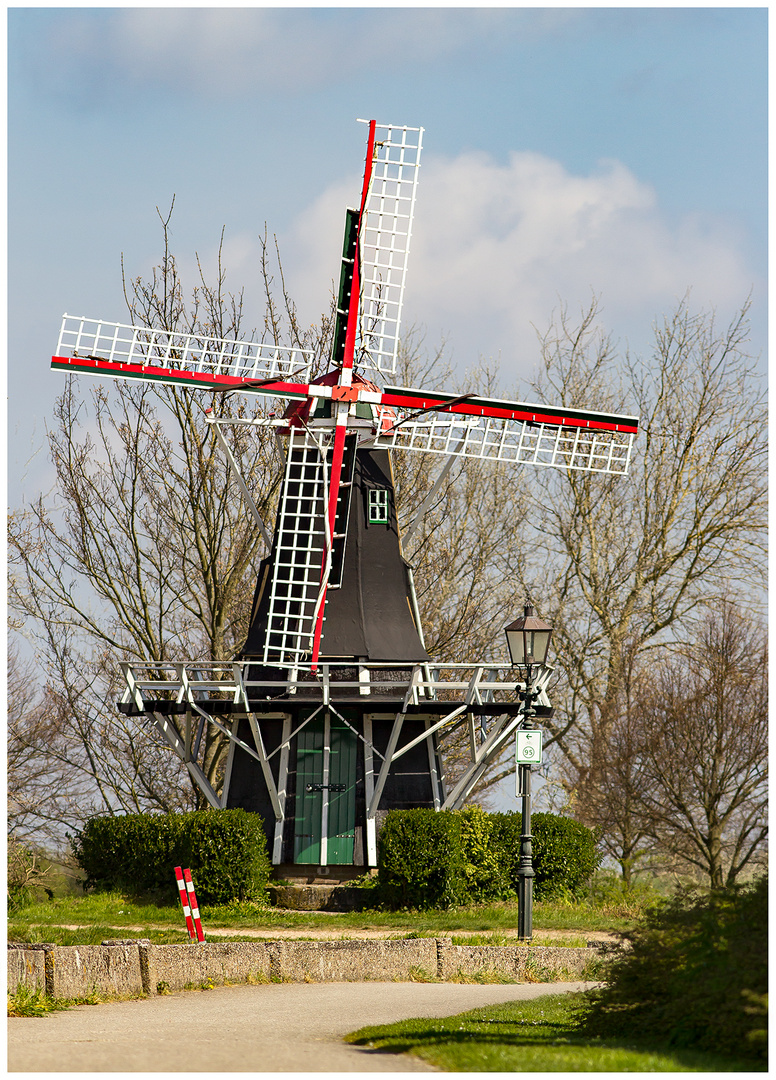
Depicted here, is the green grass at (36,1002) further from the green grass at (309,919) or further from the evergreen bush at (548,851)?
the evergreen bush at (548,851)

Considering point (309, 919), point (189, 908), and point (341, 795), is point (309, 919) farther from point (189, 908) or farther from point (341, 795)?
point (189, 908)

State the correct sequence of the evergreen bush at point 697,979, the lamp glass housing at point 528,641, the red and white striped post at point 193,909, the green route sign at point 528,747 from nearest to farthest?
the evergreen bush at point 697,979
the red and white striped post at point 193,909
the green route sign at point 528,747
the lamp glass housing at point 528,641

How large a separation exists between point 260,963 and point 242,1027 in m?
3.31

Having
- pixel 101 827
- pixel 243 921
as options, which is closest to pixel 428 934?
pixel 243 921

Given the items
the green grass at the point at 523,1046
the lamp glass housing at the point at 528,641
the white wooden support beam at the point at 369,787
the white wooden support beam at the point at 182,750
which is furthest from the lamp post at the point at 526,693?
the white wooden support beam at the point at 182,750

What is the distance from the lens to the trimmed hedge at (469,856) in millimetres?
17734

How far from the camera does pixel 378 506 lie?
20.4m

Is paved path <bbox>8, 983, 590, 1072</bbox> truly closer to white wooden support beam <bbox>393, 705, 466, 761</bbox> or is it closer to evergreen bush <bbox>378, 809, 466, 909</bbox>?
evergreen bush <bbox>378, 809, 466, 909</bbox>

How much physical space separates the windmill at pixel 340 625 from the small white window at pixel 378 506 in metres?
0.03

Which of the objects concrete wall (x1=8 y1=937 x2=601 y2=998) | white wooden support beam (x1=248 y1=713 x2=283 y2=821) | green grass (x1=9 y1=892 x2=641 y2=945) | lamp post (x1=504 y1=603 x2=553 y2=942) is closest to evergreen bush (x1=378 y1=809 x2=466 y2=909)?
green grass (x1=9 y1=892 x2=641 y2=945)

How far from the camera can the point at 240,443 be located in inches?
936

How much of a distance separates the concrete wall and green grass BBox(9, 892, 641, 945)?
3.89 ft

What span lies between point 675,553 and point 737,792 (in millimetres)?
8998

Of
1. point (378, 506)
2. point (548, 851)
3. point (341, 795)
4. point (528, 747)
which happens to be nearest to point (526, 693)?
point (528, 747)
